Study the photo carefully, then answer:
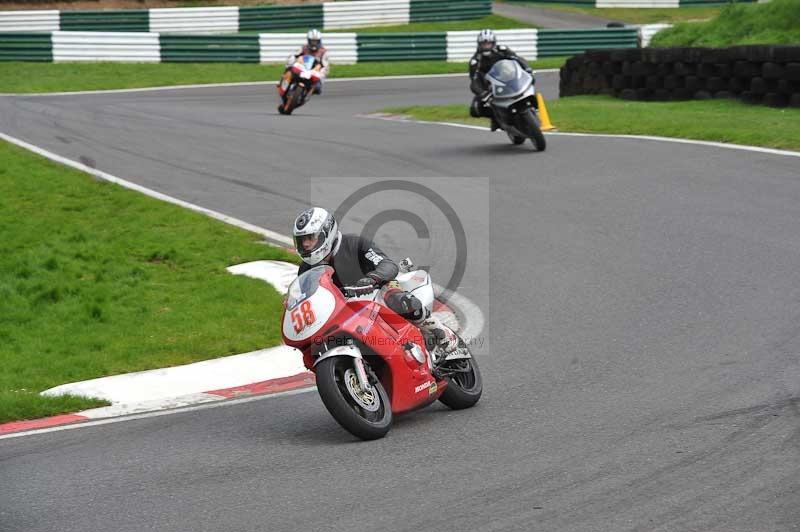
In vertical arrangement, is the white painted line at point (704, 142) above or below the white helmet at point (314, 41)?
below

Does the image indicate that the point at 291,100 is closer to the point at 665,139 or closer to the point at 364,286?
the point at 665,139

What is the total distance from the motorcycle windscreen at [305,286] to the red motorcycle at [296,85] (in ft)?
56.5

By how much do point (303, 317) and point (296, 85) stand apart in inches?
697

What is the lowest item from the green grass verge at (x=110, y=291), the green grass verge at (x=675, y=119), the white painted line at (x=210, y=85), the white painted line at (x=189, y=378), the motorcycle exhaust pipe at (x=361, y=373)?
the white painted line at (x=189, y=378)

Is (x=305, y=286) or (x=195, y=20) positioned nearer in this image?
(x=305, y=286)

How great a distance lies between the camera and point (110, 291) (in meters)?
10.9

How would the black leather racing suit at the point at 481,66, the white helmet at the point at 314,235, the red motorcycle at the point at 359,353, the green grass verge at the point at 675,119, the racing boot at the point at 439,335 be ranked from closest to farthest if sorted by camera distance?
the red motorcycle at the point at 359,353 < the white helmet at the point at 314,235 < the racing boot at the point at 439,335 < the green grass verge at the point at 675,119 < the black leather racing suit at the point at 481,66

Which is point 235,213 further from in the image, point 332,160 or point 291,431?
point 291,431

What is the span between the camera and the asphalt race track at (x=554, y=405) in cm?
559

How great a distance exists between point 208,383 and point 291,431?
5.45 feet

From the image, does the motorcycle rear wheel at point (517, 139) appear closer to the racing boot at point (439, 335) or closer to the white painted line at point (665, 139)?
the white painted line at point (665, 139)

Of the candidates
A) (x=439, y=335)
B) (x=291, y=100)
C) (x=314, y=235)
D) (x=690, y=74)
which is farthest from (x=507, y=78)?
(x=314, y=235)

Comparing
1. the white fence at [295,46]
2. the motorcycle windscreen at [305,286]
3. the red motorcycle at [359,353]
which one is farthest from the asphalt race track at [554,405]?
the white fence at [295,46]

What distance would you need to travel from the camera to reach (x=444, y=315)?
10.2 m
